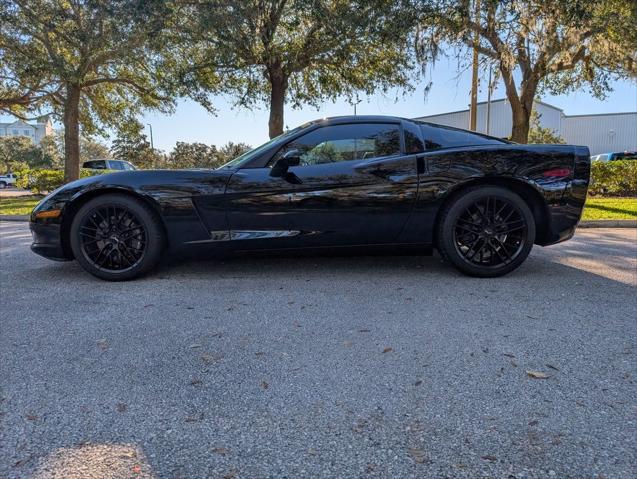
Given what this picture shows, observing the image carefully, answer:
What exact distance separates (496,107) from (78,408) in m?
44.9

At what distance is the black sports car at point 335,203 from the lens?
370 cm

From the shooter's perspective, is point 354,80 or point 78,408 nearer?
point 78,408

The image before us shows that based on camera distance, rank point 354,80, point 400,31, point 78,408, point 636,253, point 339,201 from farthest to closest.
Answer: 1. point 354,80
2. point 400,31
3. point 636,253
4. point 339,201
5. point 78,408

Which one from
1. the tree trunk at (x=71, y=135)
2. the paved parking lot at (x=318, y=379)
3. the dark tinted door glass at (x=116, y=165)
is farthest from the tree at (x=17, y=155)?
the paved parking lot at (x=318, y=379)

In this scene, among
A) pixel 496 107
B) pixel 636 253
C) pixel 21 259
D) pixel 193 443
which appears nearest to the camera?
pixel 193 443

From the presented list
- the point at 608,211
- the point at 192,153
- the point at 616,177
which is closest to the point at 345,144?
the point at 608,211

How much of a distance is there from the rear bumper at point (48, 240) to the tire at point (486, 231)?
11.0 ft

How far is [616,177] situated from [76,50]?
54.8 feet

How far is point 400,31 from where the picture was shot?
976 cm

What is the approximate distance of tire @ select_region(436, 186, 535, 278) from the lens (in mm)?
3785

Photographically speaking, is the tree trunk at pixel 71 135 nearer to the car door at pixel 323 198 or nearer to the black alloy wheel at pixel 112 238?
the black alloy wheel at pixel 112 238

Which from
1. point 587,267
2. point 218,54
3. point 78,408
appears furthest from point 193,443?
point 218,54

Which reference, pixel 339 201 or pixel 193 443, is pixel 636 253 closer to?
pixel 339 201

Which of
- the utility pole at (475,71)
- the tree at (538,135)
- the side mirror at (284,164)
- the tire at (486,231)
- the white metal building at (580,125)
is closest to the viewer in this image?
the side mirror at (284,164)
